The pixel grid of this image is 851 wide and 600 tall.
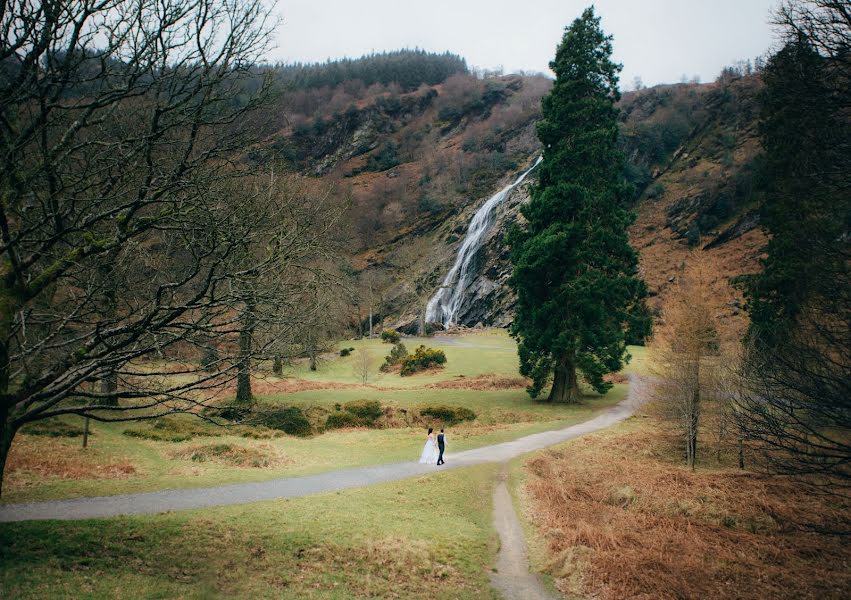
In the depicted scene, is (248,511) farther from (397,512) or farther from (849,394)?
(849,394)

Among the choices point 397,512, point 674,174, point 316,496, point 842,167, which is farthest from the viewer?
point 674,174

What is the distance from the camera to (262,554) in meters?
8.61

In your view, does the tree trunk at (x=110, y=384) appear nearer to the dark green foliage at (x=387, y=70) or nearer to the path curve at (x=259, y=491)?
the path curve at (x=259, y=491)

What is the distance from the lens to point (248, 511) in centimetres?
1091

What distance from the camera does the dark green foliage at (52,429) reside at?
53.8ft

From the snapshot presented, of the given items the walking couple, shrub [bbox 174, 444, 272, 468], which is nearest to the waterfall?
the walking couple

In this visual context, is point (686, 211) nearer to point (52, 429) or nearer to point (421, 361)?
point (421, 361)

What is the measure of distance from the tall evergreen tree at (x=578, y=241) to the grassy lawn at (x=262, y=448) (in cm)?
337

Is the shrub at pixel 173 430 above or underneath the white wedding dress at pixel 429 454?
above

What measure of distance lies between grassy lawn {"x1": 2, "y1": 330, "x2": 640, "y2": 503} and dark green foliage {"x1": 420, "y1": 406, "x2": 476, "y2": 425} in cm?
54

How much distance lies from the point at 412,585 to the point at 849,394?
8.15 meters

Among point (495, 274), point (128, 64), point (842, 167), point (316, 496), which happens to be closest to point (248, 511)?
point (316, 496)

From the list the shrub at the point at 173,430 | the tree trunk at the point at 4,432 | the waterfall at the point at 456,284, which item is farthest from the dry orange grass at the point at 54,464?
the waterfall at the point at 456,284

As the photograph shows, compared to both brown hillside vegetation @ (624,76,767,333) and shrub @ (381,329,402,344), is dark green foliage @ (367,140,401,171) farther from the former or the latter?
shrub @ (381,329,402,344)
